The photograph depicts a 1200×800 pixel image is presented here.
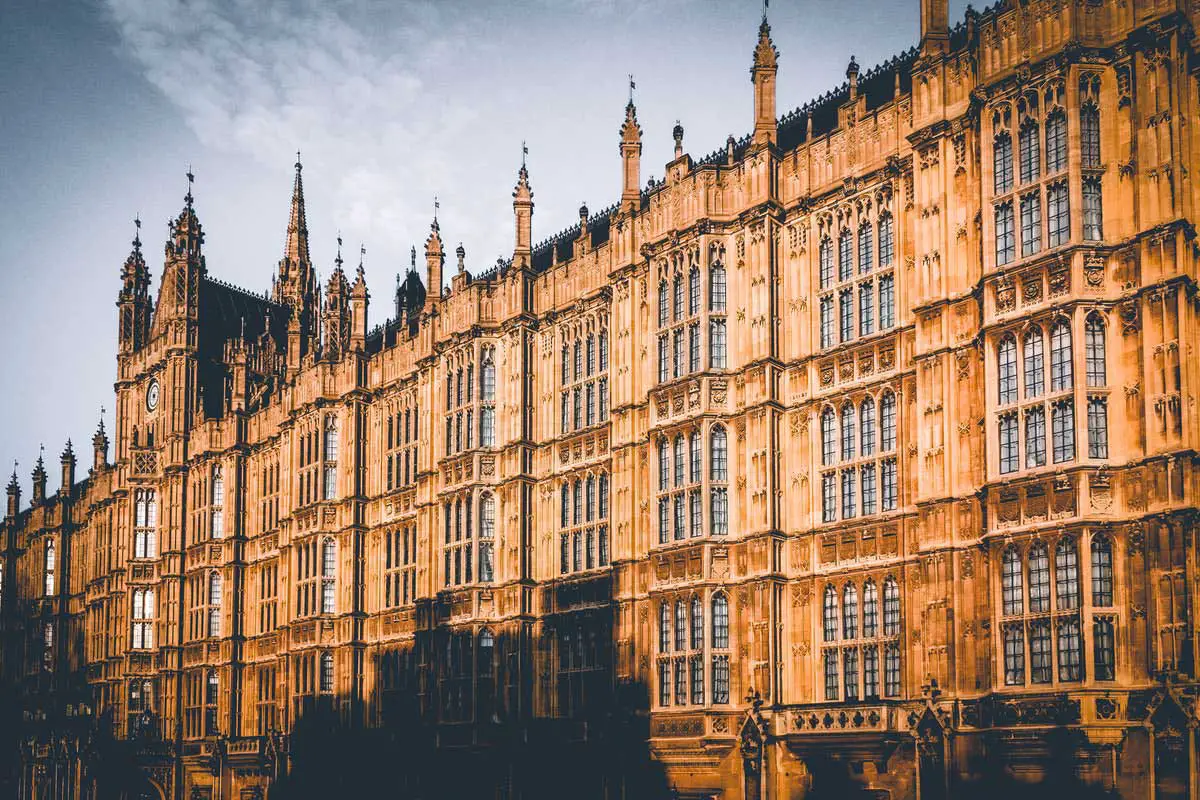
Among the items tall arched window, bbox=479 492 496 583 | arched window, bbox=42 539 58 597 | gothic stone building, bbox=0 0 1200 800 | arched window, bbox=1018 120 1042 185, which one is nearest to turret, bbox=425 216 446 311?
gothic stone building, bbox=0 0 1200 800

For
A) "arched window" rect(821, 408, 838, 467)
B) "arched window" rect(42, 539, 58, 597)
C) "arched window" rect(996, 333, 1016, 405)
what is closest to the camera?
"arched window" rect(996, 333, 1016, 405)

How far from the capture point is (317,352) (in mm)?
71125

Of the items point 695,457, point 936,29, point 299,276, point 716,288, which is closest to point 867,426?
point 695,457

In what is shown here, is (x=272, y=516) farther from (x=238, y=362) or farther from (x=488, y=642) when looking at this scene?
(x=488, y=642)

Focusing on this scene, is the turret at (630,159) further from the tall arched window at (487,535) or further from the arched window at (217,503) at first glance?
the arched window at (217,503)

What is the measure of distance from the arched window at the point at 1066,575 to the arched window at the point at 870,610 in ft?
21.5

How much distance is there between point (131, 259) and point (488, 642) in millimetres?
51341

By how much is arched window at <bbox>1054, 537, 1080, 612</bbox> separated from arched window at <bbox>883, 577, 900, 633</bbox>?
5.85 metres

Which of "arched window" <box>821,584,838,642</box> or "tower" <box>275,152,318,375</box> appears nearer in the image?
"arched window" <box>821,584,838,642</box>

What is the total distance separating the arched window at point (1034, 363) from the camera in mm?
35188

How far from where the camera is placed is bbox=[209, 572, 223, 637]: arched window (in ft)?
250

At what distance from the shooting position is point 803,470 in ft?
139

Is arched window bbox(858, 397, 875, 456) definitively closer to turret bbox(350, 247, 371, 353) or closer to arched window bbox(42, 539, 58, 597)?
turret bbox(350, 247, 371, 353)

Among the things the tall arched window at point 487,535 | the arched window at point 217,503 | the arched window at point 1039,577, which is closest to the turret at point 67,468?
the arched window at point 217,503
